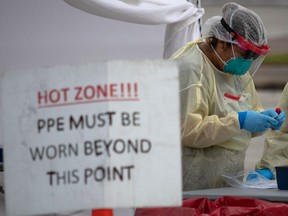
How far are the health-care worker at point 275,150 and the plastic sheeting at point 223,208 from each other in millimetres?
930

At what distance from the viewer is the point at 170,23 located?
5148 mm

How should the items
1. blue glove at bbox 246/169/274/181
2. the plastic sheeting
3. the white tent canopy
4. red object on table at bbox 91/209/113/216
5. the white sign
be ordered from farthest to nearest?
1. the white tent canopy
2. blue glove at bbox 246/169/274/181
3. the plastic sheeting
4. red object on table at bbox 91/209/113/216
5. the white sign

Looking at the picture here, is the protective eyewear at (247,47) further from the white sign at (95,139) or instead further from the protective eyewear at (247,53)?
the white sign at (95,139)

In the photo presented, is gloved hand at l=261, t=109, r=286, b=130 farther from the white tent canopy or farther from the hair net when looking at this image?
the white tent canopy

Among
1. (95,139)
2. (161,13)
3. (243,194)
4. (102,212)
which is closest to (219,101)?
(243,194)

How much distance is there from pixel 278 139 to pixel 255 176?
12.5 inches

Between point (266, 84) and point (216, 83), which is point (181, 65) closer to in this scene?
point (216, 83)

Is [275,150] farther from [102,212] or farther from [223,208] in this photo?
[102,212]

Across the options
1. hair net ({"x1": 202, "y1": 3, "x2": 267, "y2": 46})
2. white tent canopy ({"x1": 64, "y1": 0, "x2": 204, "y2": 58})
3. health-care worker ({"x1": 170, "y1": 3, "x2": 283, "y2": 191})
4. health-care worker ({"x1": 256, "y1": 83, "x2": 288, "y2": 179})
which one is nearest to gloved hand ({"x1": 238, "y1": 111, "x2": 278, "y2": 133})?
health-care worker ({"x1": 170, "y1": 3, "x2": 283, "y2": 191})

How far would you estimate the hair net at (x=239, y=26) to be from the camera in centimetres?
427

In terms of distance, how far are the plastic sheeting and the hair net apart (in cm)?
91

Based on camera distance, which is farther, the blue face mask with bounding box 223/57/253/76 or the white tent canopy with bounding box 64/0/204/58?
the white tent canopy with bounding box 64/0/204/58

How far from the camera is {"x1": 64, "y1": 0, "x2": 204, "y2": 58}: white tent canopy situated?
189 inches

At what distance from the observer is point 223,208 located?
3629 mm
